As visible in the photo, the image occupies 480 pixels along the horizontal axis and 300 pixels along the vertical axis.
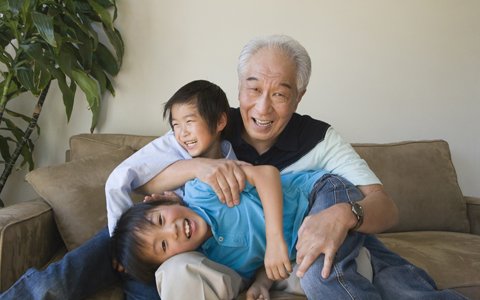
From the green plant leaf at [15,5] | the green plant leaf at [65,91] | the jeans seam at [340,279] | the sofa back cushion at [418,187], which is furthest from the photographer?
the sofa back cushion at [418,187]

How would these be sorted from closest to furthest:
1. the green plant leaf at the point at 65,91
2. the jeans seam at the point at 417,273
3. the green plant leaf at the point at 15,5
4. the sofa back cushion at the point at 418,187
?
1. the jeans seam at the point at 417,273
2. the green plant leaf at the point at 15,5
3. the green plant leaf at the point at 65,91
4. the sofa back cushion at the point at 418,187

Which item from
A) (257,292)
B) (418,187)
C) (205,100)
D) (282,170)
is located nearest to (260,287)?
(257,292)

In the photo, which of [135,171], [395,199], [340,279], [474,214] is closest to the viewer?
[340,279]

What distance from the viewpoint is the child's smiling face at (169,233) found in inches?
49.4

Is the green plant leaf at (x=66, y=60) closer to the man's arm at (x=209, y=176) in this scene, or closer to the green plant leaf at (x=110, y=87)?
the green plant leaf at (x=110, y=87)

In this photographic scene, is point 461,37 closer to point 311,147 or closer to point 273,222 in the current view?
point 311,147

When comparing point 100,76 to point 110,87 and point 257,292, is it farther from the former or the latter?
point 257,292

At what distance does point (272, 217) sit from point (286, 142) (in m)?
0.41

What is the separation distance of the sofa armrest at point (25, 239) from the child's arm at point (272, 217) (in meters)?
0.78

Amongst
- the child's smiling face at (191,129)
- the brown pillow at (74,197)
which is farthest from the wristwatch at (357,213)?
the brown pillow at (74,197)

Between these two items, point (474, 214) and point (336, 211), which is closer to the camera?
point (336, 211)

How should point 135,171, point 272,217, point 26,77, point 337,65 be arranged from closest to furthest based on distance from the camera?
point 272,217 < point 135,171 < point 26,77 < point 337,65

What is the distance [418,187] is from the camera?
7.40 feet

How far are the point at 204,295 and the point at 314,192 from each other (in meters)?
0.46
